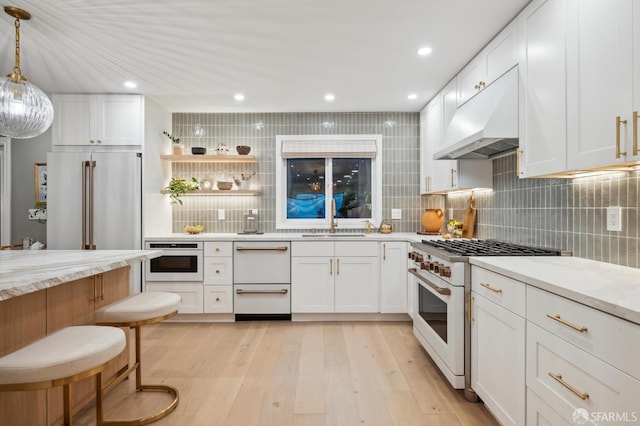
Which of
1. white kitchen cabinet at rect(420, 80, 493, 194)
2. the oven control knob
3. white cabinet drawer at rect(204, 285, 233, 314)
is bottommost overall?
white cabinet drawer at rect(204, 285, 233, 314)

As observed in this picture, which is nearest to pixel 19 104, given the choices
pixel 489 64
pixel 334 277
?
pixel 334 277

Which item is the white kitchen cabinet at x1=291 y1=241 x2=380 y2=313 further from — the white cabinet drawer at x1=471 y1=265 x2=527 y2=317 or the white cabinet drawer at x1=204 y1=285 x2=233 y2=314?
the white cabinet drawer at x1=471 y1=265 x2=527 y2=317

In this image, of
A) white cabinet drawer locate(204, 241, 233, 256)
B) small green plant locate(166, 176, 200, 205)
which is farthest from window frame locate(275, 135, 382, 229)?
small green plant locate(166, 176, 200, 205)

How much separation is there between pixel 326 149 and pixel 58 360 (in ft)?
11.3

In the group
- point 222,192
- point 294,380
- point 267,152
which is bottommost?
point 294,380

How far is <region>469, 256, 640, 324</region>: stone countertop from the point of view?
3.65 ft

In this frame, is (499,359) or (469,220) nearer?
(499,359)

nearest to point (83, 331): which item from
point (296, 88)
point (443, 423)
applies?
point (443, 423)

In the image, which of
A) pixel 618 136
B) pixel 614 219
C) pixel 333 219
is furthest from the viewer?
pixel 333 219

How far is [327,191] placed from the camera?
4.40 meters

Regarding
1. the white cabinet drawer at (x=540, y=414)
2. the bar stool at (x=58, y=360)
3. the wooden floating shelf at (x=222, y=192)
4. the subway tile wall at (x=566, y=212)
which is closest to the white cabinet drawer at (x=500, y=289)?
the white cabinet drawer at (x=540, y=414)

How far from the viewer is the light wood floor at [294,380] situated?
203 cm

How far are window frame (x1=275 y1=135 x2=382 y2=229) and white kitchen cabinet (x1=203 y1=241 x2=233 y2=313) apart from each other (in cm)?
84

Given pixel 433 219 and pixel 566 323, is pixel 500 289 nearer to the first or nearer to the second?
pixel 566 323
